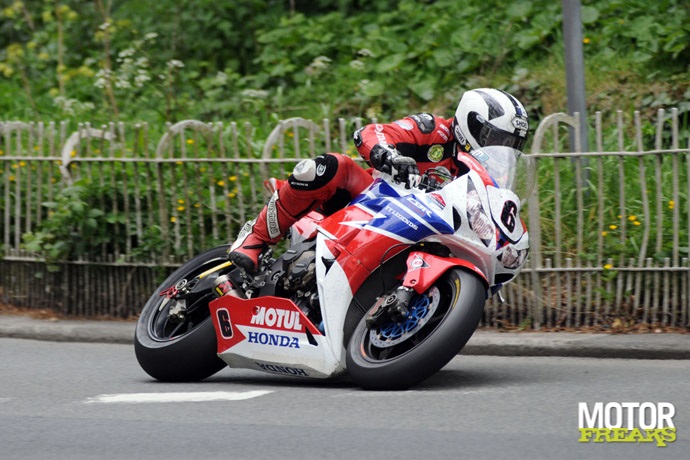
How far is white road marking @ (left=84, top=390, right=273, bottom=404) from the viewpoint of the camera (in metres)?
5.55

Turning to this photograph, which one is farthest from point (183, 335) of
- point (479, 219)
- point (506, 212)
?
point (506, 212)

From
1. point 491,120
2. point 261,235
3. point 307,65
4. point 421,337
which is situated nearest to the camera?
point 421,337

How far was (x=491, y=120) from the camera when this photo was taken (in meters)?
5.60

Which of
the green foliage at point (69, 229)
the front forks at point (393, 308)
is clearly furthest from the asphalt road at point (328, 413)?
the green foliage at point (69, 229)

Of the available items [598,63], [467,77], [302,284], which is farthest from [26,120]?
[302,284]

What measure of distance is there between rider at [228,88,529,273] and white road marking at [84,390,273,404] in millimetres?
672

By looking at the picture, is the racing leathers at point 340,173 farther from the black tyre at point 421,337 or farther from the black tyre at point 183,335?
the black tyre at point 421,337

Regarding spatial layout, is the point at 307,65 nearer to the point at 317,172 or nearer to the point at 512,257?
the point at 317,172

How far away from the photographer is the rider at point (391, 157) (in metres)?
5.60

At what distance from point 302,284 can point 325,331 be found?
12.3 inches

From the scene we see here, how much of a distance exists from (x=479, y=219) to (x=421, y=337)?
0.63m

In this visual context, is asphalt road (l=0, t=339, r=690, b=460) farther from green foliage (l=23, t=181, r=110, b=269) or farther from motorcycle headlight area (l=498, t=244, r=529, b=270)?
green foliage (l=23, t=181, r=110, b=269)

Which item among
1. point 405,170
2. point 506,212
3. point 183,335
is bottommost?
point 183,335

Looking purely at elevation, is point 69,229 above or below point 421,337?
above
